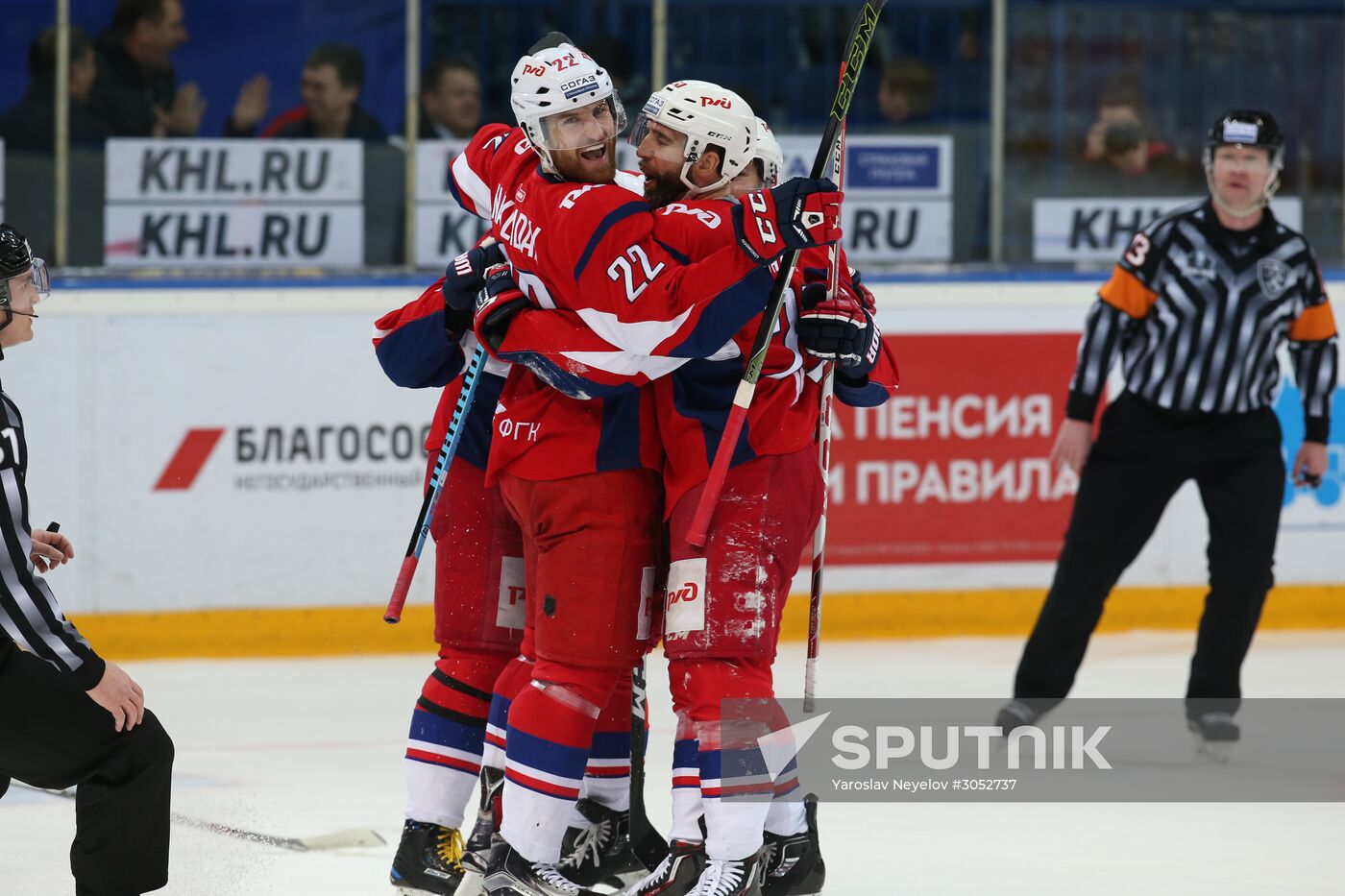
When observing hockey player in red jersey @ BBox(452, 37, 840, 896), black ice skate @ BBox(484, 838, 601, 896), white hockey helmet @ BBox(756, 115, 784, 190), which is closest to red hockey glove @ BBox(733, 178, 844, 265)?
hockey player in red jersey @ BBox(452, 37, 840, 896)

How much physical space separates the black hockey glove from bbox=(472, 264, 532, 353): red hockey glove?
2.5 inches

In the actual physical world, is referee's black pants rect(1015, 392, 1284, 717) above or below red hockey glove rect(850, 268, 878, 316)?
below

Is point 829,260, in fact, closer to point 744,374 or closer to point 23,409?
point 744,374

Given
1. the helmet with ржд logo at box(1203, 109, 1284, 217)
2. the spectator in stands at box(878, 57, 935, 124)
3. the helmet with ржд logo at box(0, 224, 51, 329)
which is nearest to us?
the helmet with ржд logo at box(0, 224, 51, 329)

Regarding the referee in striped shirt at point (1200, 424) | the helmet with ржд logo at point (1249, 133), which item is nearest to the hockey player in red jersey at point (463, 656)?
the referee in striped shirt at point (1200, 424)

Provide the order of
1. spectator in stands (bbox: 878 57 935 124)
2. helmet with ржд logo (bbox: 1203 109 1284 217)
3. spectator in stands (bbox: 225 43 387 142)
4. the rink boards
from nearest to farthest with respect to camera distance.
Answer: helmet with ржд logo (bbox: 1203 109 1284 217)
the rink boards
spectator in stands (bbox: 225 43 387 142)
spectator in stands (bbox: 878 57 935 124)

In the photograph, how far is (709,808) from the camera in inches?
116

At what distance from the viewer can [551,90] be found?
301 cm

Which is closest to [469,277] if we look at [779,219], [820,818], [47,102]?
[779,219]

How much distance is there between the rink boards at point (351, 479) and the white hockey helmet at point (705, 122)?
2754 millimetres

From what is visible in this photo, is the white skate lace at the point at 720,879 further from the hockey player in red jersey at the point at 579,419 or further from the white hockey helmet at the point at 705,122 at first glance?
the white hockey helmet at the point at 705,122

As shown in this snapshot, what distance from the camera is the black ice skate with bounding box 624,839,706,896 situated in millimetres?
2996

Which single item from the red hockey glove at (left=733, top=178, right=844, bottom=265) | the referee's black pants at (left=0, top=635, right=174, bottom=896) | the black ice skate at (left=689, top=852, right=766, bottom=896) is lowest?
the black ice skate at (left=689, top=852, right=766, bottom=896)

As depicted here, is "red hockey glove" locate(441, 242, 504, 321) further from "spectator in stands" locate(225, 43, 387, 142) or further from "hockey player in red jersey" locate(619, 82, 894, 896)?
"spectator in stands" locate(225, 43, 387, 142)
